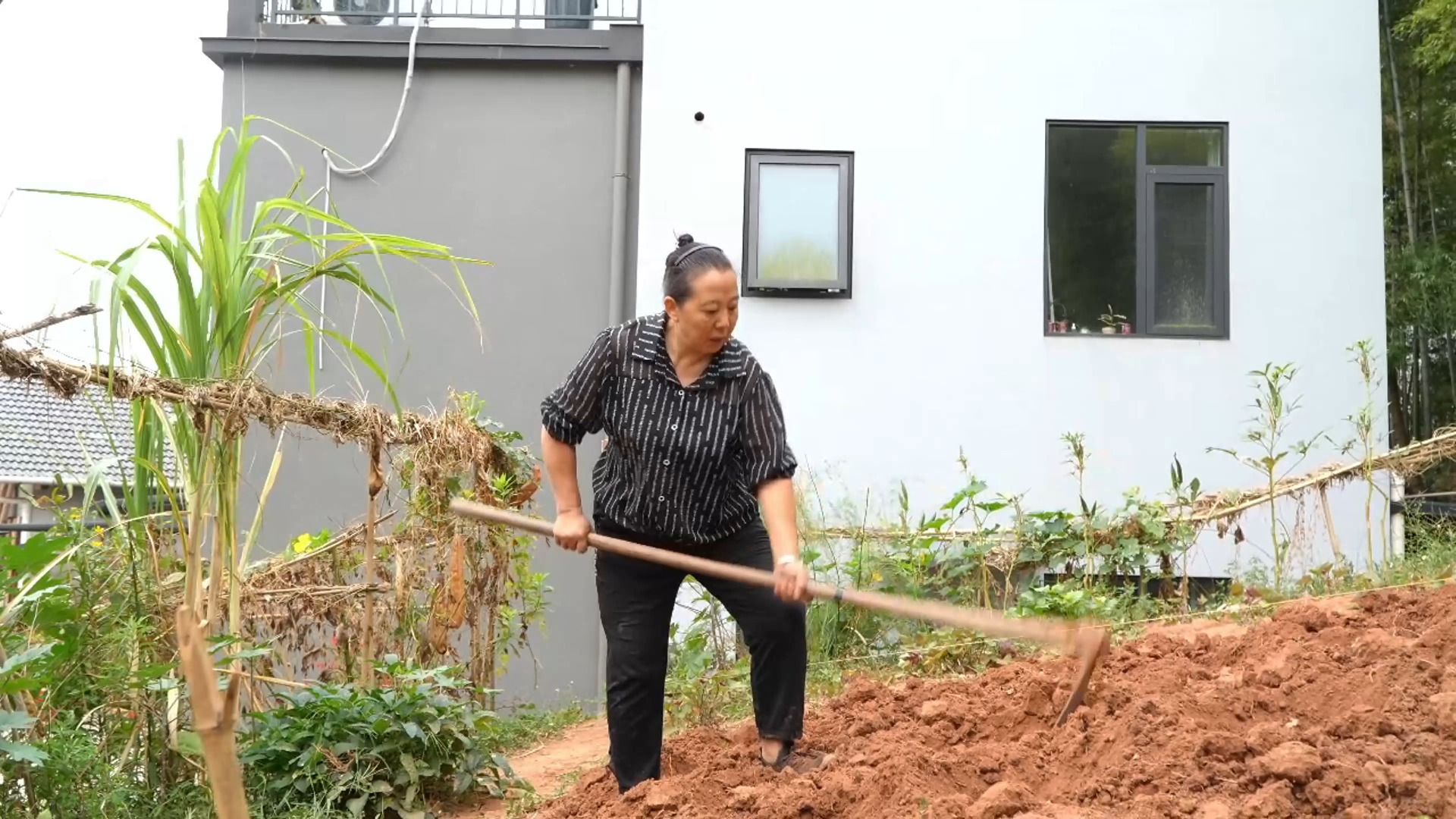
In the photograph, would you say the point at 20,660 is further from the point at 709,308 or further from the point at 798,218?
the point at 798,218

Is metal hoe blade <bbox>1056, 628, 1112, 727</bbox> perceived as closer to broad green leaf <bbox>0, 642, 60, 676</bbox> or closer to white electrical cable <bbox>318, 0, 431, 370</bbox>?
broad green leaf <bbox>0, 642, 60, 676</bbox>

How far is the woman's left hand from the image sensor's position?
337 centimetres

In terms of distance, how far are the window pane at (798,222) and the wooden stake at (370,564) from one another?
3839mm

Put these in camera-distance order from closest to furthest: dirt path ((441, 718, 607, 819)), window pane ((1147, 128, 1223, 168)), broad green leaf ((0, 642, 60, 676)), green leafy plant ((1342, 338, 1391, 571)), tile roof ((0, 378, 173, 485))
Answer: broad green leaf ((0, 642, 60, 676)) < tile roof ((0, 378, 173, 485)) < dirt path ((441, 718, 607, 819)) < green leafy plant ((1342, 338, 1391, 571)) < window pane ((1147, 128, 1223, 168))

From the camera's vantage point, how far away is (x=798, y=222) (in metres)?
8.20

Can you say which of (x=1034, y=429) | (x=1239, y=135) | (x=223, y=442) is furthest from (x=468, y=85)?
(x=223, y=442)

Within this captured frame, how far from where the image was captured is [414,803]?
405 cm

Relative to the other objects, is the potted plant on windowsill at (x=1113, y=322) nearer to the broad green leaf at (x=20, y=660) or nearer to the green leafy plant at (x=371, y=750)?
the green leafy plant at (x=371, y=750)

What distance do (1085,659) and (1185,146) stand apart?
5.65 metres

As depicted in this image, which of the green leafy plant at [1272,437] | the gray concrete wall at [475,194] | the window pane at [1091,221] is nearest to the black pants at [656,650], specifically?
the green leafy plant at [1272,437]

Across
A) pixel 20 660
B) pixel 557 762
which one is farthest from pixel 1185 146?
pixel 20 660

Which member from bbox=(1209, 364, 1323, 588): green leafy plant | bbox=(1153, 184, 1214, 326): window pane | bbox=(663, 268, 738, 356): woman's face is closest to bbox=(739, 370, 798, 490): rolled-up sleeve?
bbox=(663, 268, 738, 356): woman's face

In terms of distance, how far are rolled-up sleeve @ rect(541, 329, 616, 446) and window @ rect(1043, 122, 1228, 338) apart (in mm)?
4929

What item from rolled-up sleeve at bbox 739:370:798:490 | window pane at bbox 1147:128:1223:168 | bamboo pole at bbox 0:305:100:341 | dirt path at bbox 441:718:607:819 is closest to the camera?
bamboo pole at bbox 0:305:100:341
